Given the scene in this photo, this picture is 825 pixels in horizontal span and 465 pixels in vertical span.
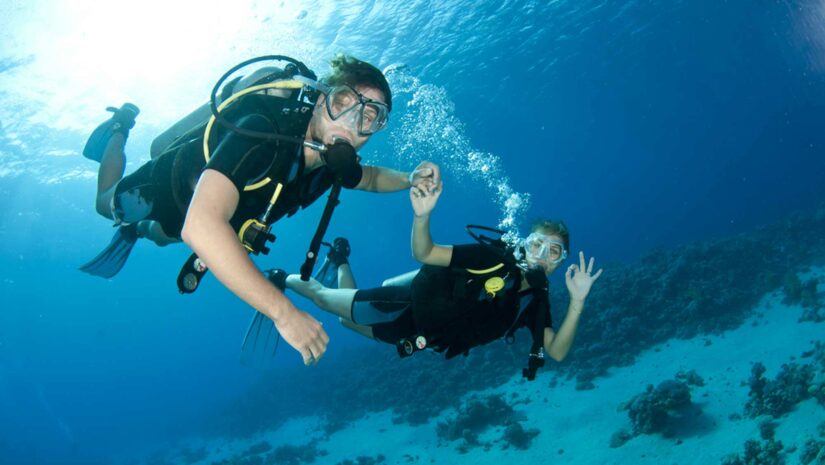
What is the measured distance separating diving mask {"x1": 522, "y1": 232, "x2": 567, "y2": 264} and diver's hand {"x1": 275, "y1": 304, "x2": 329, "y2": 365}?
3.01 m

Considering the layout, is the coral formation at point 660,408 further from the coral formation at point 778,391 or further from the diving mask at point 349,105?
the diving mask at point 349,105

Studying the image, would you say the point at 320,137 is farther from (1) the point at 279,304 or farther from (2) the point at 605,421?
(2) the point at 605,421

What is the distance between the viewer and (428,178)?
13.1 feet

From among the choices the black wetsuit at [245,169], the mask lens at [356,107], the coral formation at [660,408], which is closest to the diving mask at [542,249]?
the black wetsuit at [245,169]

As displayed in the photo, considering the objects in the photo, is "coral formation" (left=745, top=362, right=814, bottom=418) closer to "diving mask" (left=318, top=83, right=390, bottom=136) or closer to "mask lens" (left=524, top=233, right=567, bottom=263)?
"mask lens" (left=524, top=233, right=567, bottom=263)

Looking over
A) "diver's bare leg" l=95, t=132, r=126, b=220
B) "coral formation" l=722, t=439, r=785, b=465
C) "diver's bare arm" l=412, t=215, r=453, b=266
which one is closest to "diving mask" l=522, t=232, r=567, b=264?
"diver's bare arm" l=412, t=215, r=453, b=266

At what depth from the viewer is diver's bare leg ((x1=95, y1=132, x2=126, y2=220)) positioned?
474 cm

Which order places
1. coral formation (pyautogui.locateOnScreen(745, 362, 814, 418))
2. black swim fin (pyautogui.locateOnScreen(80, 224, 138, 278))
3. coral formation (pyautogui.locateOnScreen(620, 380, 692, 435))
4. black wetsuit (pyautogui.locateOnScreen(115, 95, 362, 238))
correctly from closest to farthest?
black wetsuit (pyautogui.locateOnScreen(115, 95, 362, 238)) → black swim fin (pyautogui.locateOnScreen(80, 224, 138, 278)) → coral formation (pyautogui.locateOnScreen(745, 362, 814, 418)) → coral formation (pyautogui.locateOnScreen(620, 380, 692, 435))

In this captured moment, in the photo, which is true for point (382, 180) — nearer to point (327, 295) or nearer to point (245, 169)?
point (327, 295)

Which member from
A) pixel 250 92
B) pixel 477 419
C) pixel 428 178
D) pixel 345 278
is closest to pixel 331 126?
pixel 250 92

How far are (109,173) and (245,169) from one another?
3.33 m

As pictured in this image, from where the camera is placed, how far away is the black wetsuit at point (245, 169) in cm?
274

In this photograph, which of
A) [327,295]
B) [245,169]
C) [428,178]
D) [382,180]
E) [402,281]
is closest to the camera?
[245,169]

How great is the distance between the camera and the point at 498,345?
56.1ft
